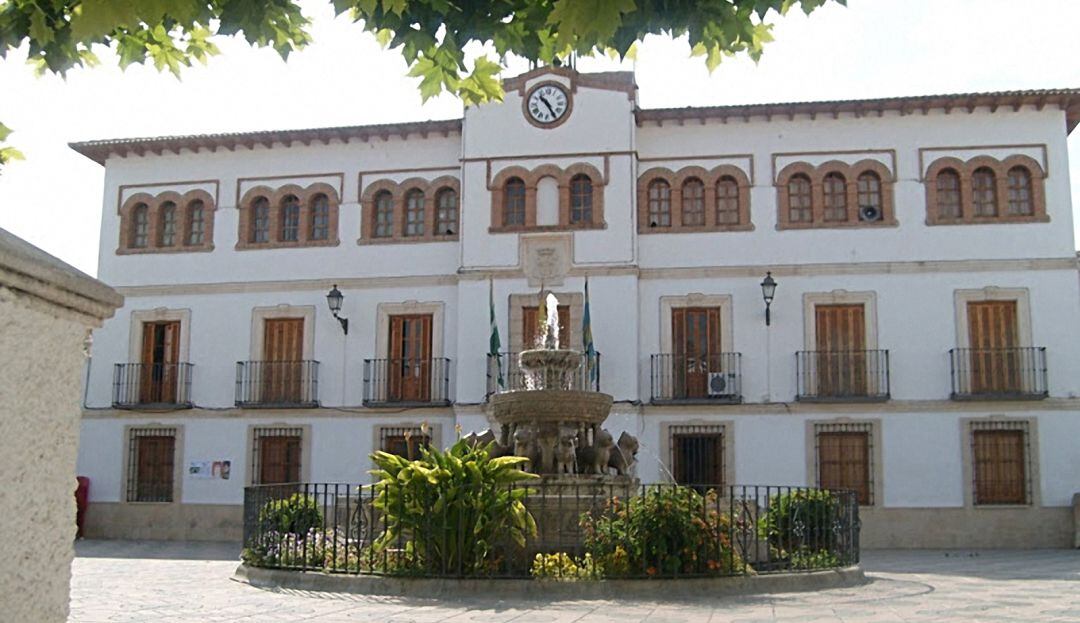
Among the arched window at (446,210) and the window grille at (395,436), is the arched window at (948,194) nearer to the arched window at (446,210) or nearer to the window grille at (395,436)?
the arched window at (446,210)

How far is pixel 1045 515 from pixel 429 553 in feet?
51.5

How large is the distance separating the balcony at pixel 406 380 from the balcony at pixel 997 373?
1017cm

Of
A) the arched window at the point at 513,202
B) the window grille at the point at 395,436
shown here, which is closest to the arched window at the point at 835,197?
the arched window at the point at 513,202

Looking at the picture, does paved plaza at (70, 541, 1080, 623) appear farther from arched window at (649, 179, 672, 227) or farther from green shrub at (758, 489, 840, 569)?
arched window at (649, 179, 672, 227)

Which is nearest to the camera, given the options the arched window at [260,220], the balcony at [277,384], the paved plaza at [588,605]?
the paved plaza at [588,605]

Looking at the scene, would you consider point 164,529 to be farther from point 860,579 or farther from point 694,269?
point 860,579

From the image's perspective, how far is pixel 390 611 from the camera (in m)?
9.53

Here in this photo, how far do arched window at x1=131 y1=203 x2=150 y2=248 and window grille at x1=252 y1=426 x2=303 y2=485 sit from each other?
17.4ft

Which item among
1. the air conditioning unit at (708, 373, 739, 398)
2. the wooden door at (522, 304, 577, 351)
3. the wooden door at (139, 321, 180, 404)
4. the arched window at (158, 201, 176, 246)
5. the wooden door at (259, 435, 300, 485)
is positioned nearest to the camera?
the air conditioning unit at (708, 373, 739, 398)

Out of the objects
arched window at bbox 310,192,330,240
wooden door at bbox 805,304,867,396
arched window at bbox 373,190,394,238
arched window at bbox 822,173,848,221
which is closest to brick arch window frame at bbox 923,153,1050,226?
arched window at bbox 822,173,848,221

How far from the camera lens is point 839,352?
23.5m

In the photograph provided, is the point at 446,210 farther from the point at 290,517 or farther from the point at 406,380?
the point at 290,517

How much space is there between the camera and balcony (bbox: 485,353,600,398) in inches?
923

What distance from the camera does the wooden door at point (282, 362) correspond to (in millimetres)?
25297
